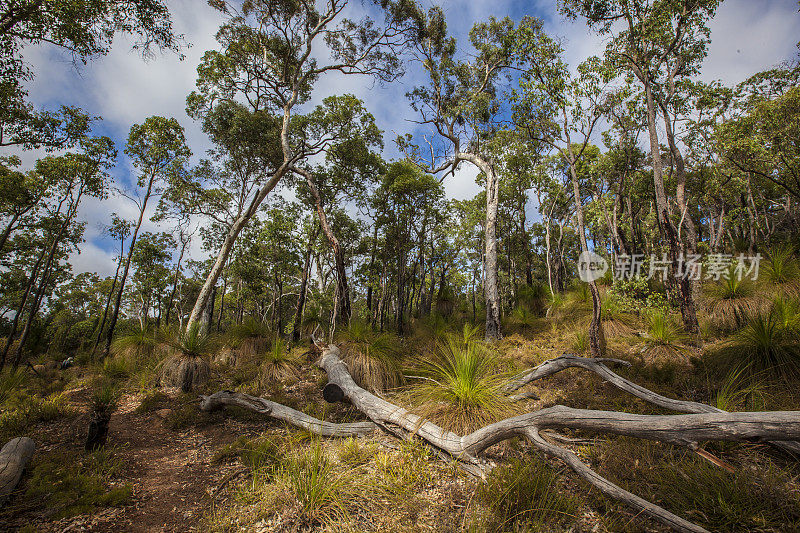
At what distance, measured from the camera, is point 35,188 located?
13023mm

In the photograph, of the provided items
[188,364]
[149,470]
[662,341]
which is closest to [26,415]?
[188,364]

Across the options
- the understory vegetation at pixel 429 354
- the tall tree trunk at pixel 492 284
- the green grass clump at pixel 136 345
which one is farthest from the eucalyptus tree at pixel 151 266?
the tall tree trunk at pixel 492 284

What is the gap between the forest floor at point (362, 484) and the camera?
7.05 ft

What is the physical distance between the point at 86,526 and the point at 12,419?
389cm

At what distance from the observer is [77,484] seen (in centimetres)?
270

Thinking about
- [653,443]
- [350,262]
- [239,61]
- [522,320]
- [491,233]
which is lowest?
[653,443]

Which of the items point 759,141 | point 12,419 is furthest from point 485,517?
point 759,141

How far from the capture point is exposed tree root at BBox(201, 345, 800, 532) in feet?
6.01

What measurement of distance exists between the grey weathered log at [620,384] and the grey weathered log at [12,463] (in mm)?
5385

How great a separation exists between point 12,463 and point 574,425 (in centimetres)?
530

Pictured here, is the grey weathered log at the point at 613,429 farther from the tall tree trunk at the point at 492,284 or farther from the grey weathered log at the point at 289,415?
the tall tree trunk at the point at 492,284

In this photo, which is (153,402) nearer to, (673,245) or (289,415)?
(289,415)

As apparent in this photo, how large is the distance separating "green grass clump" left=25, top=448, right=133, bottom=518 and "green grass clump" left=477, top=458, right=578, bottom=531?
3.26 meters

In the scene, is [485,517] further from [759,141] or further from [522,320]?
[759,141]
